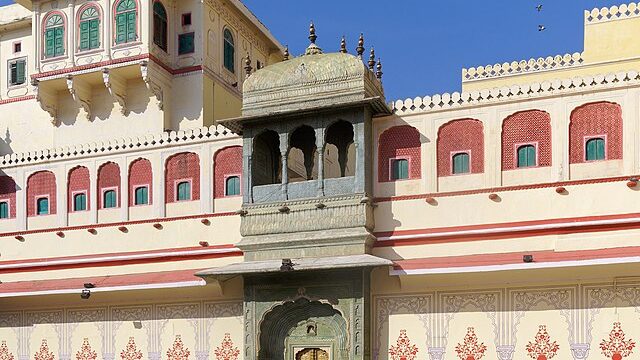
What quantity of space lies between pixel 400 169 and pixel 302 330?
10.5ft

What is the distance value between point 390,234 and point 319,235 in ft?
3.86

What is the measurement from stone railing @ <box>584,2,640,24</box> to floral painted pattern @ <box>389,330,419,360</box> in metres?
7.90

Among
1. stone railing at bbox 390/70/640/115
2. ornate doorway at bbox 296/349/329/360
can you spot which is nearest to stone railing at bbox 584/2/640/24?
stone railing at bbox 390/70/640/115

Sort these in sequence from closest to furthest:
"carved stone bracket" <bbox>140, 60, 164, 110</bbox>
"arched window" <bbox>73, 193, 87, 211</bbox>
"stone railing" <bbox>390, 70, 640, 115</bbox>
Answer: "stone railing" <bbox>390, 70, 640, 115</bbox> → "arched window" <bbox>73, 193, 87, 211</bbox> → "carved stone bracket" <bbox>140, 60, 164, 110</bbox>

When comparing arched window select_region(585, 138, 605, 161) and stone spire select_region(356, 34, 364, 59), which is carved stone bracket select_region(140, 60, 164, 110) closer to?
stone spire select_region(356, 34, 364, 59)

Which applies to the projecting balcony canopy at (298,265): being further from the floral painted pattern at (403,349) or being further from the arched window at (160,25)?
the arched window at (160,25)

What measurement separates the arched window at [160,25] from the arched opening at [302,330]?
22.7 feet

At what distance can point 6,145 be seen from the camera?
19.5 meters

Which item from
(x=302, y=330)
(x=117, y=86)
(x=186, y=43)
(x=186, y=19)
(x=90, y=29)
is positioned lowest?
(x=302, y=330)

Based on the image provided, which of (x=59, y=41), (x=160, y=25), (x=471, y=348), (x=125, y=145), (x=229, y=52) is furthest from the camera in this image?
(x=229, y=52)

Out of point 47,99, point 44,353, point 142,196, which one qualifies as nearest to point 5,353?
point 44,353

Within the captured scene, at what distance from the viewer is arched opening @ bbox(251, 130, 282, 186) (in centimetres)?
1438

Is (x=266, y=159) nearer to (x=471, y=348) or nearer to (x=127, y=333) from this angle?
(x=127, y=333)

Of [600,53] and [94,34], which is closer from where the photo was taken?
[600,53]
